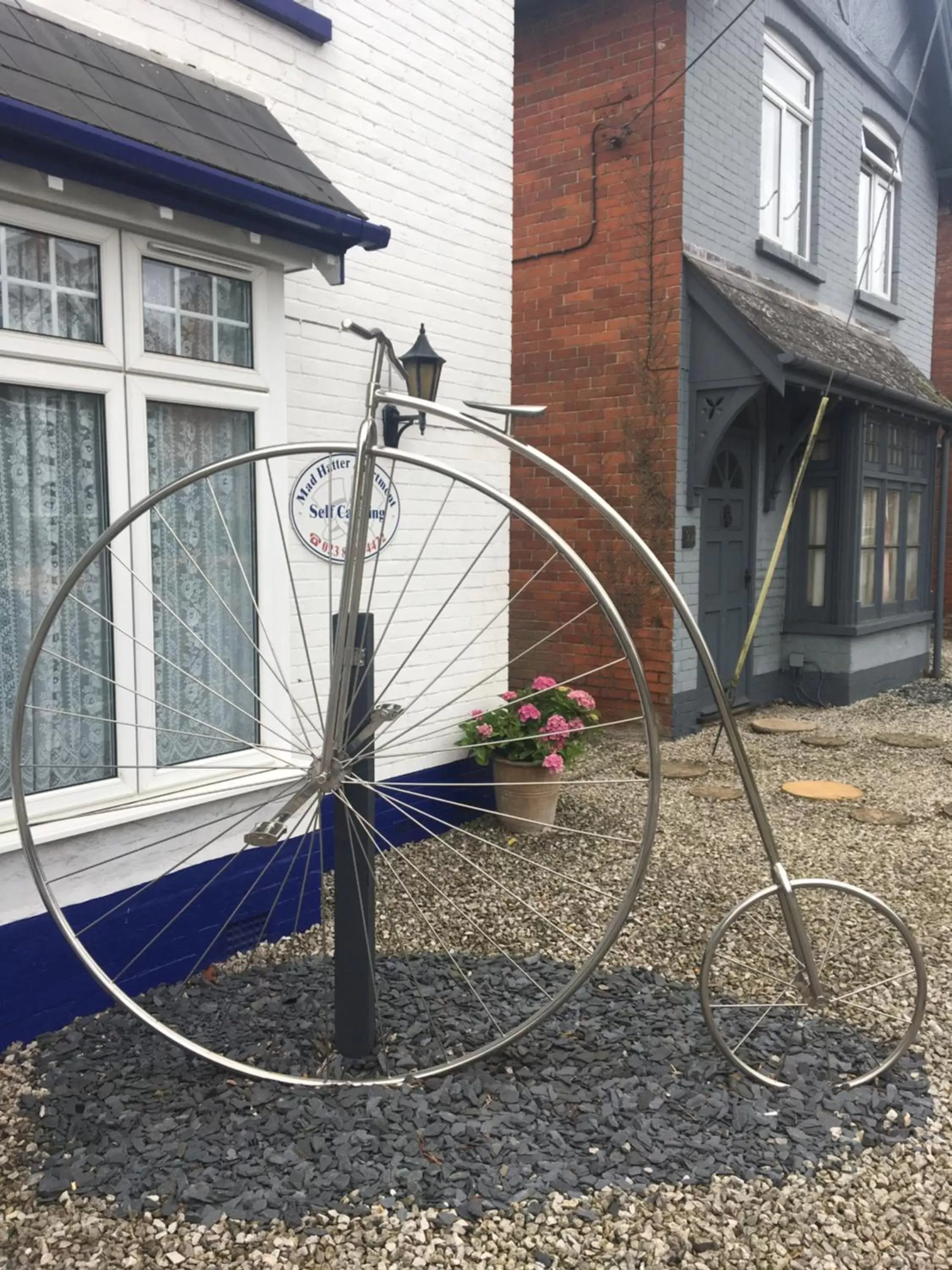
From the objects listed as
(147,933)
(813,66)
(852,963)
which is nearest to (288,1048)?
(147,933)

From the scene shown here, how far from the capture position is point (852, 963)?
351cm

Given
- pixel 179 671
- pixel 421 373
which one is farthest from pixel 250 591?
pixel 421 373

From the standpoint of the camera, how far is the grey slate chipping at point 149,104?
265 centimetres

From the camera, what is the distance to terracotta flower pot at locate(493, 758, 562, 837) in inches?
187

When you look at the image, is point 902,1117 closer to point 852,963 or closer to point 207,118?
point 852,963

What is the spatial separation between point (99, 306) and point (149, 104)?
616 millimetres

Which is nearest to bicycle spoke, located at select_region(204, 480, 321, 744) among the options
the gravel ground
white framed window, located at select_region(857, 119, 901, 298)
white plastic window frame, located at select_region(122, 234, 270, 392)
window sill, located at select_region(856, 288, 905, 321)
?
white plastic window frame, located at select_region(122, 234, 270, 392)

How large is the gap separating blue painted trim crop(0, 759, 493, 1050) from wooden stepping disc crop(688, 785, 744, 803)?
2.56m

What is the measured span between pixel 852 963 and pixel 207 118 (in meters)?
3.55

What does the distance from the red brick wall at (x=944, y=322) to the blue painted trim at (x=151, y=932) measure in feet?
36.0

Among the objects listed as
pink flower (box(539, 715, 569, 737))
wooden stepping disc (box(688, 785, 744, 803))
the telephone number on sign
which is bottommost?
wooden stepping disc (box(688, 785, 744, 803))

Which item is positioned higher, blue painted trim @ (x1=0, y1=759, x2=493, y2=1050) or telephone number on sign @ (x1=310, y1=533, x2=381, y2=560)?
telephone number on sign @ (x1=310, y1=533, x2=381, y2=560)

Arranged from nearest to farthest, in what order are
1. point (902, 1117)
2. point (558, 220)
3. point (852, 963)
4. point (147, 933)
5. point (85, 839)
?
1. point (902, 1117)
2. point (85, 839)
3. point (147, 933)
4. point (852, 963)
5. point (558, 220)

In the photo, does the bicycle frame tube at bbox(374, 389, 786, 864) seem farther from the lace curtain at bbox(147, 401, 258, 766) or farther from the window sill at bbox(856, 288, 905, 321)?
the window sill at bbox(856, 288, 905, 321)
